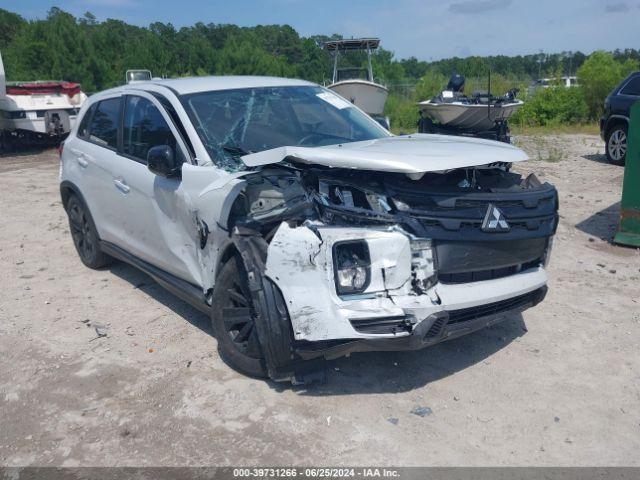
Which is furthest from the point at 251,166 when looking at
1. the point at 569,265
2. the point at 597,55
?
the point at 597,55

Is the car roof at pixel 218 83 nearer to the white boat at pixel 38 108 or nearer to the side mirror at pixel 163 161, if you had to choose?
the side mirror at pixel 163 161

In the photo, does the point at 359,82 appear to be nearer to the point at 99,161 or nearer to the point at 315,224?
the point at 99,161

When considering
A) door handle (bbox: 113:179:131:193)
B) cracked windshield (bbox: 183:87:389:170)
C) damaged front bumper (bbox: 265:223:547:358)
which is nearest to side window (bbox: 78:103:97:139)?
door handle (bbox: 113:179:131:193)

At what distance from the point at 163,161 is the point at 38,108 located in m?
12.6

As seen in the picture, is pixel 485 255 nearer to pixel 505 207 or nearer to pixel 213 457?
pixel 505 207

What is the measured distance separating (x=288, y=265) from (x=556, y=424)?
5.64ft

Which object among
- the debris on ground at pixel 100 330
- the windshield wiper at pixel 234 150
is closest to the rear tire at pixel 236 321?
the windshield wiper at pixel 234 150

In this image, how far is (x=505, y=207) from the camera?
146 inches

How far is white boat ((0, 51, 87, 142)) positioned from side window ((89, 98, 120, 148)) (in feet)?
31.9

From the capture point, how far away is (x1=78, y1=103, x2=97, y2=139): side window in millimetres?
Answer: 6035

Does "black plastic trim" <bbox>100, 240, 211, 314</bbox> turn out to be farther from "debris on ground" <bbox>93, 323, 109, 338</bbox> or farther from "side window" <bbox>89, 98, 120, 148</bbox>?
"side window" <bbox>89, 98, 120, 148</bbox>

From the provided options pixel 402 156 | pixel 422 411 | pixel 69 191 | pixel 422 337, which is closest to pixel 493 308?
pixel 422 337

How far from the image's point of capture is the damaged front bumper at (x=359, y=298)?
11.0ft

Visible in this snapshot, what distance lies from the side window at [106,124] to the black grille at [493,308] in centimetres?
337
